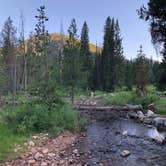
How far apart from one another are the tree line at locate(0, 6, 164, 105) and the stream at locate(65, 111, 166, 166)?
2964 mm

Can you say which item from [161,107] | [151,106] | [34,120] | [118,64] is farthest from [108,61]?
[34,120]

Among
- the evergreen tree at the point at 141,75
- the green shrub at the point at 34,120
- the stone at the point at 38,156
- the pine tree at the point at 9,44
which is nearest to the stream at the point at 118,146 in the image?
the stone at the point at 38,156

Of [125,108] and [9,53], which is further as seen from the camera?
[9,53]

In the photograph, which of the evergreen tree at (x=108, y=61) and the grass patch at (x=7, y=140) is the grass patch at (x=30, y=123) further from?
the evergreen tree at (x=108, y=61)

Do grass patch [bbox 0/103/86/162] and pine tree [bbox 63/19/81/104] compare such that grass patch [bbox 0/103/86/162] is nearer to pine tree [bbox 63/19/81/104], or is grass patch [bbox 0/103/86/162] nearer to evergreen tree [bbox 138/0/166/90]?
evergreen tree [bbox 138/0/166/90]

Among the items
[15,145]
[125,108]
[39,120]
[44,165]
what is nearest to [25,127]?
[39,120]

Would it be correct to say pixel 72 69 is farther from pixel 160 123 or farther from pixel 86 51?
pixel 86 51

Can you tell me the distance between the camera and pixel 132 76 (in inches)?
2315

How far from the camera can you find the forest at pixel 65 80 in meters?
12.5

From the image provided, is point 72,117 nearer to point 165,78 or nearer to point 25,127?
point 25,127

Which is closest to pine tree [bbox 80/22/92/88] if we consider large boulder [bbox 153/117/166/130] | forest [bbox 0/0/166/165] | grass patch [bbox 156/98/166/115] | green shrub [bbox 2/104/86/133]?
forest [bbox 0/0/166/165]

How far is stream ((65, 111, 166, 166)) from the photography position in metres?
11.5

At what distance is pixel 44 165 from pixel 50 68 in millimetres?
9888

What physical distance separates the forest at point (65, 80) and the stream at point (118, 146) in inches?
61.4
